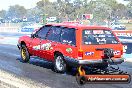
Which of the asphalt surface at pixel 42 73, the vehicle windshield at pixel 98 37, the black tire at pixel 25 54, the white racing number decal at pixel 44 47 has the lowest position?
the asphalt surface at pixel 42 73

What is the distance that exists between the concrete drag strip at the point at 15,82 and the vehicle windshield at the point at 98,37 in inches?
85.0

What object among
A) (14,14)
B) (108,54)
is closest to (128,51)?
(108,54)

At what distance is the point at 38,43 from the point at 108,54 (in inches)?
126

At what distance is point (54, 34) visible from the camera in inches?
437

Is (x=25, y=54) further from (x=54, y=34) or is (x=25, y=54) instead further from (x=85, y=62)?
(x=85, y=62)

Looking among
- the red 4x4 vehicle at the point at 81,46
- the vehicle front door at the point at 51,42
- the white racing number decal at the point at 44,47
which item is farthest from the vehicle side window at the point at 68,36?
the white racing number decal at the point at 44,47

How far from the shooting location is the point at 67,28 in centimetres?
1054

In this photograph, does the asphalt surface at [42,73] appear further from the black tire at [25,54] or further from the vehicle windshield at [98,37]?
the vehicle windshield at [98,37]

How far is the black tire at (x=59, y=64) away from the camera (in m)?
10.3

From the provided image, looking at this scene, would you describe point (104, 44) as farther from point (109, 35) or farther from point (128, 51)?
point (128, 51)

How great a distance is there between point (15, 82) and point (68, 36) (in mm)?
2436

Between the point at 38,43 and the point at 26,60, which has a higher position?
the point at 38,43

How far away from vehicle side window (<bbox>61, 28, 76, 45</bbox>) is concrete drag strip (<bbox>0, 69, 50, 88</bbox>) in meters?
1.87

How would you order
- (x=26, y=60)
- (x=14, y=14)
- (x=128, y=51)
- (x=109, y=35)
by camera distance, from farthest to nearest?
1. (x=14, y=14)
2. (x=128, y=51)
3. (x=26, y=60)
4. (x=109, y=35)
